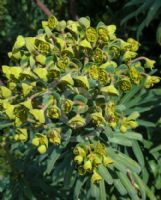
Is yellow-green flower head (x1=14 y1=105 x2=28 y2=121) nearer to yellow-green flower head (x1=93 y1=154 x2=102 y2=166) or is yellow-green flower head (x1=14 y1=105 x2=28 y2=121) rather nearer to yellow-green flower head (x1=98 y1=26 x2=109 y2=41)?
yellow-green flower head (x1=93 y1=154 x2=102 y2=166)

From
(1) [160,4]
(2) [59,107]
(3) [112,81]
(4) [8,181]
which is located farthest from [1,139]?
(1) [160,4]

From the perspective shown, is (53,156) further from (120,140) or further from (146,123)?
(146,123)

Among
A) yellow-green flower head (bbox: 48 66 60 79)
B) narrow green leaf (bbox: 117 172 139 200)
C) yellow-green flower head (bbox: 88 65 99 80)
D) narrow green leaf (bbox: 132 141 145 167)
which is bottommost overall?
narrow green leaf (bbox: 117 172 139 200)

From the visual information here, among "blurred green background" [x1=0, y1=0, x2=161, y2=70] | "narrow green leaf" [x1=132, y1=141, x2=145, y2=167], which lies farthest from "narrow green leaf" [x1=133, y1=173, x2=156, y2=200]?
"blurred green background" [x1=0, y1=0, x2=161, y2=70]

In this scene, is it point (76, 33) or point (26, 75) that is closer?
point (26, 75)

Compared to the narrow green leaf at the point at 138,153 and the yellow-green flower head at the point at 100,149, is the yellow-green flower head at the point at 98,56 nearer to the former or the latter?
the yellow-green flower head at the point at 100,149

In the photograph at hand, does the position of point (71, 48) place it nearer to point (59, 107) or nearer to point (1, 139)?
point (59, 107)

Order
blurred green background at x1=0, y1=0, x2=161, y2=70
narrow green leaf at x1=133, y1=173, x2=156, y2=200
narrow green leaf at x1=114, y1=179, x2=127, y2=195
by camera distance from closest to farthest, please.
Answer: narrow green leaf at x1=114, y1=179, x2=127, y2=195, narrow green leaf at x1=133, y1=173, x2=156, y2=200, blurred green background at x1=0, y1=0, x2=161, y2=70
